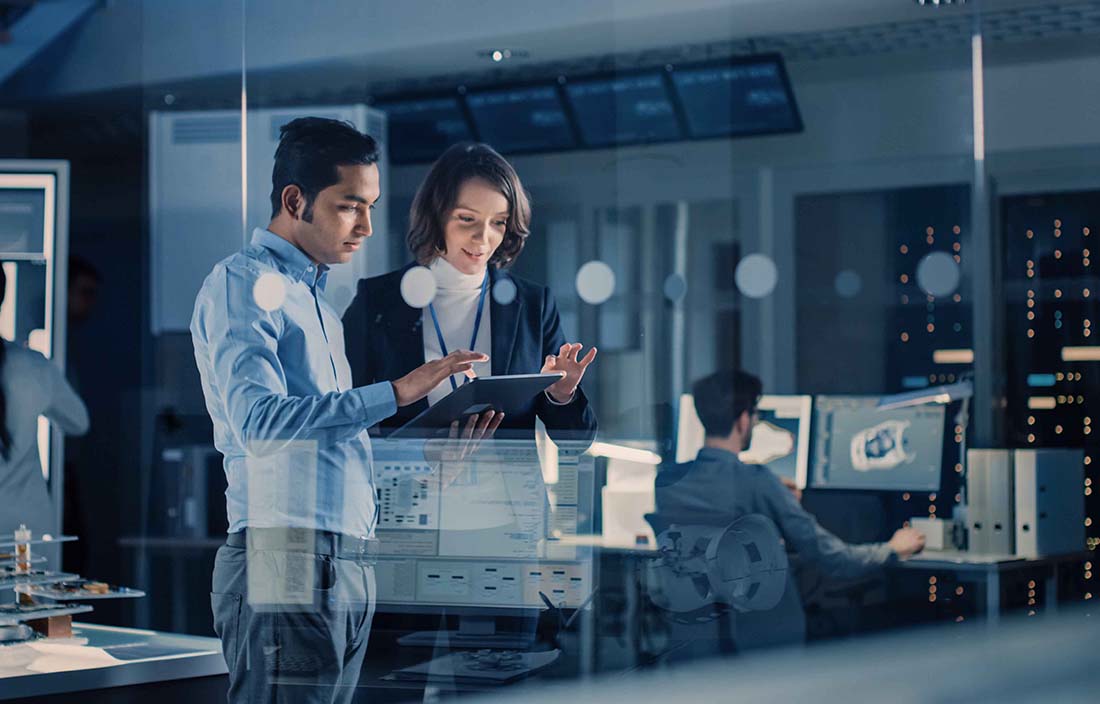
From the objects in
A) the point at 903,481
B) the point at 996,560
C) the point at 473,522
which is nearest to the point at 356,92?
the point at 473,522

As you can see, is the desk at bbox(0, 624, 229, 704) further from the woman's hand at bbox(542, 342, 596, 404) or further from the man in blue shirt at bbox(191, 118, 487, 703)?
the woman's hand at bbox(542, 342, 596, 404)

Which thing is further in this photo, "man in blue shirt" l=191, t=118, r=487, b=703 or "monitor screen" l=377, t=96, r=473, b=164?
"monitor screen" l=377, t=96, r=473, b=164

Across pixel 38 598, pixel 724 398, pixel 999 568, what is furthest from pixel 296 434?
pixel 999 568

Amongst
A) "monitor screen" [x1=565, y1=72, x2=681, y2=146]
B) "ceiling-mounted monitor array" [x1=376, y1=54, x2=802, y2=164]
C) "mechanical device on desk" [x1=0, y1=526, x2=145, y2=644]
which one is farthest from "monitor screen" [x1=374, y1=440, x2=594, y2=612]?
"monitor screen" [x1=565, y1=72, x2=681, y2=146]

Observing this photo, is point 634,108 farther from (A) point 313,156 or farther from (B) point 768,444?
(A) point 313,156

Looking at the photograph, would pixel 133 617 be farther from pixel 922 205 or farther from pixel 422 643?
pixel 922 205

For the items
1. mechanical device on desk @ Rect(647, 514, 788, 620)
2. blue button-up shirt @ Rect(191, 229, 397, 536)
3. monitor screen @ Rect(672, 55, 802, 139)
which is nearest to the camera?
blue button-up shirt @ Rect(191, 229, 397, 536)

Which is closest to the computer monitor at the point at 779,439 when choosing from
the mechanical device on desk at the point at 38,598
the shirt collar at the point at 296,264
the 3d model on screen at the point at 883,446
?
the 3d model on screen at the point at 883,446

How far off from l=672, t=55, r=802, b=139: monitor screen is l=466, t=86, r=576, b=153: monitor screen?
2.96 feet

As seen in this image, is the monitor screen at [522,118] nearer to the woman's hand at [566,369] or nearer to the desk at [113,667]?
the woman's hand at [566,369]

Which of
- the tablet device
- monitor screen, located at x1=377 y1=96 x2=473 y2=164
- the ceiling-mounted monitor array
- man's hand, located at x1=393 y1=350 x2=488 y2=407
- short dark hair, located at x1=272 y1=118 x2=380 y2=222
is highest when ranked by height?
the ceiling-mounted monitor array

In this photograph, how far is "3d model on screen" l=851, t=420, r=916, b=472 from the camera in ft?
13.7

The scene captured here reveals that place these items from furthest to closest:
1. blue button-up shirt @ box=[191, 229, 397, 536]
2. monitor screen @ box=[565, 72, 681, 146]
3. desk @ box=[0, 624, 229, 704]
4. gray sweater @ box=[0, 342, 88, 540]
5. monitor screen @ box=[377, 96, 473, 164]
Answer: monitor screen @ box=[565, 72, 681, 146] < gray sweater @ box=[0, 342, 88, 540] < monitor screen @ box=[377, 96, 473, 164] < blue button-up shirt @ box=[191, 229, 397, 536] < desk @ box=[0, 624, 229, 704]

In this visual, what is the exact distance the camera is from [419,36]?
3.45 m
